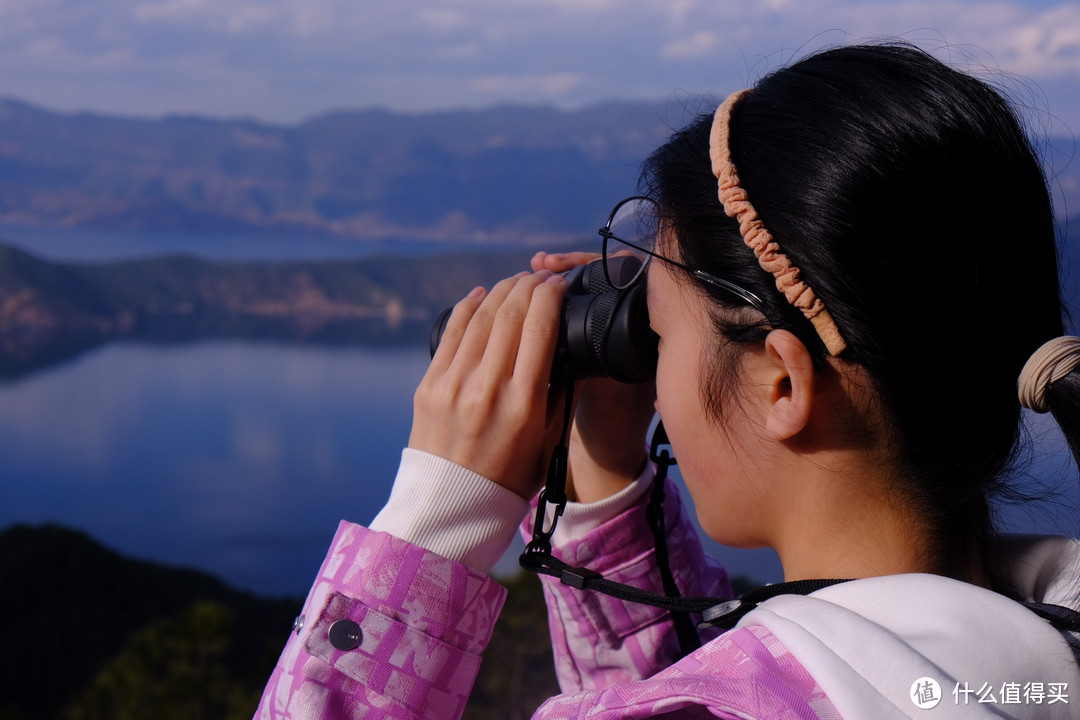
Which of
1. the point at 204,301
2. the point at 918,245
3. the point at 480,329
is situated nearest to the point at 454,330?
the point at 480,329

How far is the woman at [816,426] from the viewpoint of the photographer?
1.55ft

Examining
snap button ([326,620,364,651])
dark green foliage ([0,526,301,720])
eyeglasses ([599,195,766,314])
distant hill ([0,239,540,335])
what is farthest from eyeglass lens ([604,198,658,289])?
distant hill ([0,239,540,335])

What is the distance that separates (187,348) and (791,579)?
2.35 m

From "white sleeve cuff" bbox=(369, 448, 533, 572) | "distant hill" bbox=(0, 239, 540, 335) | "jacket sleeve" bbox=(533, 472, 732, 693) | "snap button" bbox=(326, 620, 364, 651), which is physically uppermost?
"distant hill" bbox=(0, 239, 540, 335)

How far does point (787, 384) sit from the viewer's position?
0.57m

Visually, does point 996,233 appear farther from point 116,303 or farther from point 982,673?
point 116,303

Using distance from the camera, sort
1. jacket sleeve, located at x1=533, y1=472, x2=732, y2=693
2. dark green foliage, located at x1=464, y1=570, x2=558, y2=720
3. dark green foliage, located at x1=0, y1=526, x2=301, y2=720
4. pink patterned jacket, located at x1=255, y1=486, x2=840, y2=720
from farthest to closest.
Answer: dark green foliage, located at x1=464, y1=570, x2=558, y2=720, dark green foliage, located at x1=0, y1=526, x2=301, y2=720, jacket sleeve, located at x1=533, y1=472, x2=732, y2=693, pink patterned jacket, located at x1=255, y1=486, x2=840, y2=720

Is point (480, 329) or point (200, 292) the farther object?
point (200, 292)

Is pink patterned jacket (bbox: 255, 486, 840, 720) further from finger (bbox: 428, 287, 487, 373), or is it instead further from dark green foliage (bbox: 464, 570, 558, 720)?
dark green foliage (bbox: 464, 570, 558, 720)

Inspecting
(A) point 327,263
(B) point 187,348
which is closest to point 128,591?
(B) point 187,348

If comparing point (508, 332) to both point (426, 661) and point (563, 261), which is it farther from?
point (426, 661)

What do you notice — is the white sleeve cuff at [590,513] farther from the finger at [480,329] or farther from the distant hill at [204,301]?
the distant hill at [204,301]

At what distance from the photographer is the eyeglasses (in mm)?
673

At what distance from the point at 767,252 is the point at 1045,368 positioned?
167mm
